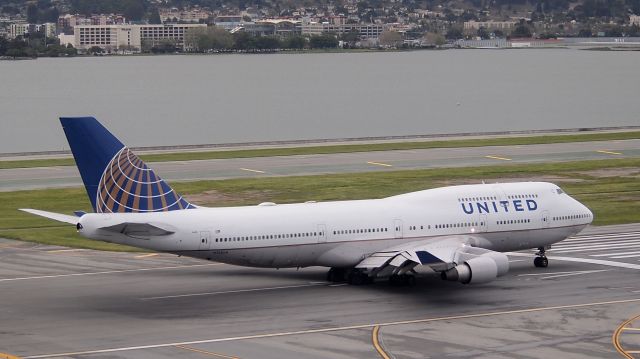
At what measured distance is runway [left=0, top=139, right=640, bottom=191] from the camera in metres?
97.8

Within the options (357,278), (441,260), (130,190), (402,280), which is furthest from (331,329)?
(130,190)

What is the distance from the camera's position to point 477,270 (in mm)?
52500

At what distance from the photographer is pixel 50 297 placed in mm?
53594

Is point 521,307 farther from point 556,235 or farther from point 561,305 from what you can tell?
point 556,235

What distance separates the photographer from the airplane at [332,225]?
51438 millimetres

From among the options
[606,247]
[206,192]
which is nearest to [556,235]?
[606,247]

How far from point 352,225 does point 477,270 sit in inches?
244

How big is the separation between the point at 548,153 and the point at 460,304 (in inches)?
2551

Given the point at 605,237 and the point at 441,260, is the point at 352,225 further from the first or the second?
the point at 605,237

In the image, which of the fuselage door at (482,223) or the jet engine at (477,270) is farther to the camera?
the fuselage door at (482,223)

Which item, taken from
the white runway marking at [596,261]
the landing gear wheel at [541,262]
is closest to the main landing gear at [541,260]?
the landing gear wheel at [541,262]

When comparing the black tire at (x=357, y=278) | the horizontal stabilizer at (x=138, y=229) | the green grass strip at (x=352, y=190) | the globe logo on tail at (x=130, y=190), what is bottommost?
the green grass strip at (x=352, y=190)

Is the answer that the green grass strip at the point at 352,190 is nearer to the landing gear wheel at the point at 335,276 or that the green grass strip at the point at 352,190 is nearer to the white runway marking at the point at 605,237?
the white runway marking at the point at 605,237

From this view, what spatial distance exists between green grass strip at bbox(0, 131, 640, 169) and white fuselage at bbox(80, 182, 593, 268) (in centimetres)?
5409
